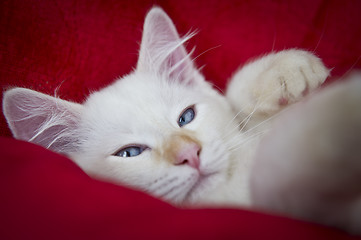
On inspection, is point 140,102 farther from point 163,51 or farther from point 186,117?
point 163,51

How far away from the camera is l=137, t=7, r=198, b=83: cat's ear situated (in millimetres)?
1076

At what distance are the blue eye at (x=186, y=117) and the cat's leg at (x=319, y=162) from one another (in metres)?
0.49

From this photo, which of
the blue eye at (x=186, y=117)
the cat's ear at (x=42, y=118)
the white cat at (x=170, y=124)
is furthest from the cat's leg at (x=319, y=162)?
the cat's ear at (x=42, y=118)

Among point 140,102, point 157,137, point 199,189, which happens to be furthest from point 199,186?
point 140,102

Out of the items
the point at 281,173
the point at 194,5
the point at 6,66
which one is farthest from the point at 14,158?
the point at 194,5

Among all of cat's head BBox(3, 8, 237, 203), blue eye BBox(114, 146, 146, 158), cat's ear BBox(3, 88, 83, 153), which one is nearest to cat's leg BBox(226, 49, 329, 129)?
cat's head BBox(3, 8, 237, 203)

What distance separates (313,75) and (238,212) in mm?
528

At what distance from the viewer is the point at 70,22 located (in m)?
1.16

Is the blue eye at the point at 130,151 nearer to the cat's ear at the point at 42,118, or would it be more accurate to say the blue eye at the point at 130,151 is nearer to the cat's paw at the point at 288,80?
the cat's ear at the point at 42,118

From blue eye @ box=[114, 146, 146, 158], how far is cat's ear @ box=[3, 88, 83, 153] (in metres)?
0.22

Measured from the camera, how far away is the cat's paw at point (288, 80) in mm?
810

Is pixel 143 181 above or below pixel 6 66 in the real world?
below

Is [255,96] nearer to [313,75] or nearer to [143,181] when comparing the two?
[313,75]

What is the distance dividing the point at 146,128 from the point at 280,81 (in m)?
0.41
